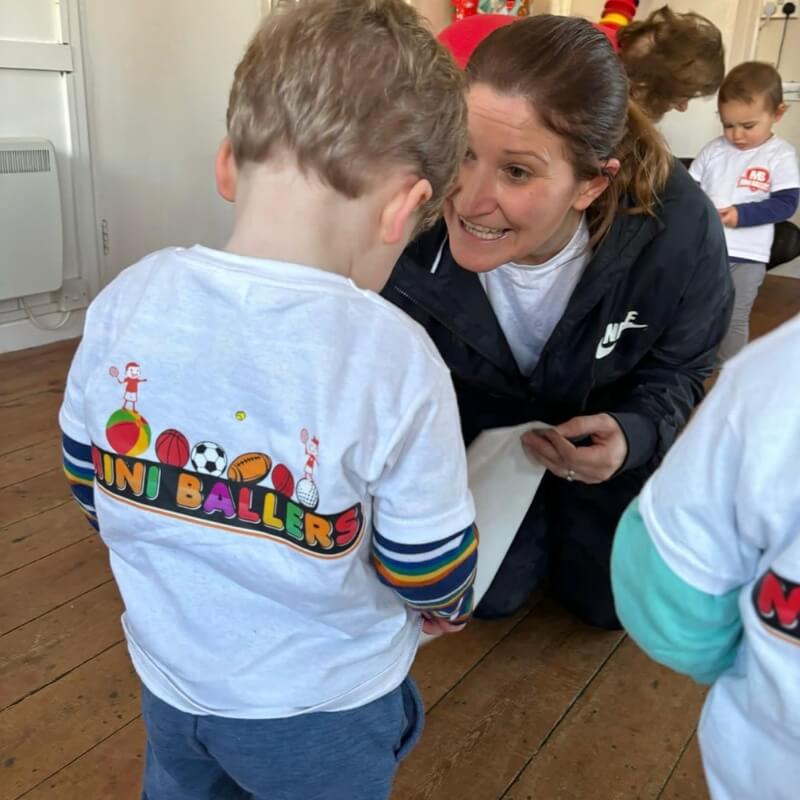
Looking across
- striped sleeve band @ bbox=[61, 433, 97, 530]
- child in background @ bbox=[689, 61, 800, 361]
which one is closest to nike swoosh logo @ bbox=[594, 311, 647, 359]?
striped sleeve band @ bbox=[61, 433, 97, 530]

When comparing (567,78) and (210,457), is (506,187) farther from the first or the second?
(210,457)

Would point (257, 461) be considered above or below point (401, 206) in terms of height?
below

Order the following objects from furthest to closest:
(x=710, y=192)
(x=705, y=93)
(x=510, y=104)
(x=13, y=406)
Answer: (x=710, y=192)
(x=13, y=406)
(x=705, y=93)
(x=510, y=104)

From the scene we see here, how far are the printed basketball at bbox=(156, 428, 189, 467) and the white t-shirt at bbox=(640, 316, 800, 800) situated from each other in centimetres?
34

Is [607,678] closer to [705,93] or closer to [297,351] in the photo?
[297,351]

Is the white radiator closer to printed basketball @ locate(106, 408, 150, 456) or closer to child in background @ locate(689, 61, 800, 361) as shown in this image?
child in background @ locate(689, 61, 800, 361)

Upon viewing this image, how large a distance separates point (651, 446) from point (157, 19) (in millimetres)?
2546

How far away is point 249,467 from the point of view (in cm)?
65

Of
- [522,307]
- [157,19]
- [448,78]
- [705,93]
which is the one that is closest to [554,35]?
[522,307]

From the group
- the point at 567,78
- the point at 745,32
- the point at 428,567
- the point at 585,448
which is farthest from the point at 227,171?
the point at 745,32

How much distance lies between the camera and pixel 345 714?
77 cm

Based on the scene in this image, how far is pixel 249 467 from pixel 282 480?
0.03 metres

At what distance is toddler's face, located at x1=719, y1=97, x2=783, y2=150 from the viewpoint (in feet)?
9.49

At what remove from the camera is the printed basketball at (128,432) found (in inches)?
26.5
